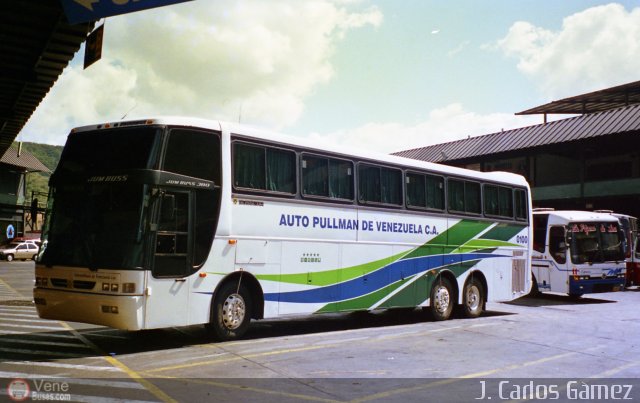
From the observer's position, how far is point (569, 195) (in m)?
38.9

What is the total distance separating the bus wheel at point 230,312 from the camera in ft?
33.0

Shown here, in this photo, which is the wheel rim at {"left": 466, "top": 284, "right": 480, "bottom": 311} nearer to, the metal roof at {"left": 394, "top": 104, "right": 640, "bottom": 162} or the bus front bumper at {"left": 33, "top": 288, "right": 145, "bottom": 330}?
the bus front bumper at {"left": 33, "top": 288, "right": 145, "bottom": 330}

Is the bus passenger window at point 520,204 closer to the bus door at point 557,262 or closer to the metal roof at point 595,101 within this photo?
the bus door at point 557,262

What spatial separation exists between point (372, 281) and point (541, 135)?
29901 millimetres

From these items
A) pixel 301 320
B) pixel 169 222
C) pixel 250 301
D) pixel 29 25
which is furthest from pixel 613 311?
pixel 29 25

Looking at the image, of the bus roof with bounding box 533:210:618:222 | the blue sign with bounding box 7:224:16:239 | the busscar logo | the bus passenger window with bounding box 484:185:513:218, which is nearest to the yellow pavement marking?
the busscar logo

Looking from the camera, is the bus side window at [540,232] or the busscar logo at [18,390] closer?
the busscar logo at [18,390]

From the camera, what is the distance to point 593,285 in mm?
20688

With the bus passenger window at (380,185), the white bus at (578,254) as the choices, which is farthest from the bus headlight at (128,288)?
the white bus at (578,254)

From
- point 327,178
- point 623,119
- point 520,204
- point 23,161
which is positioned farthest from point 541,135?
point 23,161

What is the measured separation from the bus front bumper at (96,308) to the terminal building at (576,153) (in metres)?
31.6

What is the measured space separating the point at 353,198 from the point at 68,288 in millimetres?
5888

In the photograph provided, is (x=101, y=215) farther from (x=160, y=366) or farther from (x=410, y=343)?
(x=410, y=343)

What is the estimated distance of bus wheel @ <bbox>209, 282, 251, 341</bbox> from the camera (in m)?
10.1
